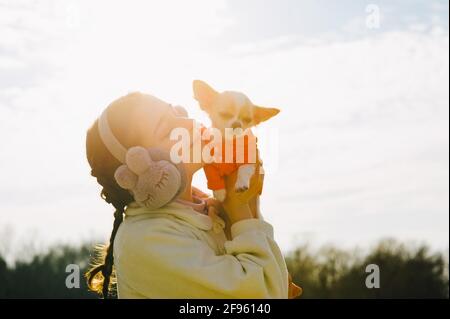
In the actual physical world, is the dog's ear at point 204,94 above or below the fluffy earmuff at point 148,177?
above

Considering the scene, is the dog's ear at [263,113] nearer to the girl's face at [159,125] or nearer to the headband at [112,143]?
the girl's face at [159,125]

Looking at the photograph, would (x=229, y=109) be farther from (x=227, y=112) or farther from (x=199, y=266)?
(x=199, y=266)

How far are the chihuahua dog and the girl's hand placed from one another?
0.46ft

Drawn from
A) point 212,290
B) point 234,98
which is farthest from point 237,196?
point 234,98

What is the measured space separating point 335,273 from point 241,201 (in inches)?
940

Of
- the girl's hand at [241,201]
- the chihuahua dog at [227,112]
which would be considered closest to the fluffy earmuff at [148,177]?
the girl's hand at [241,201]

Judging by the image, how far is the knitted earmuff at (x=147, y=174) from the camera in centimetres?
317

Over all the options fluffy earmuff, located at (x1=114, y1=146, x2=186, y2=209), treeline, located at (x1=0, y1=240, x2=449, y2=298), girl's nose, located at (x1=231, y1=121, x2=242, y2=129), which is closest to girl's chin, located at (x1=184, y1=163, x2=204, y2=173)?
fluffy earmuff, located at (x1=114, y1=146, x2=186, y2=209)

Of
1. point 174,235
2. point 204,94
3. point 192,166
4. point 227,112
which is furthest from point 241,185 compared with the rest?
point 204,94

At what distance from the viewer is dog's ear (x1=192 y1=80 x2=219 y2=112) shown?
413 centimetres

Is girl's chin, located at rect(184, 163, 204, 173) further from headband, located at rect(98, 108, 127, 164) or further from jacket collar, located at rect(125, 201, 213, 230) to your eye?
headband, located at rect(98, 108, 127, 164)

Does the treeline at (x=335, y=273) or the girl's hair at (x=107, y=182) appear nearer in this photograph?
the girl's hair at (x=107, y=182)

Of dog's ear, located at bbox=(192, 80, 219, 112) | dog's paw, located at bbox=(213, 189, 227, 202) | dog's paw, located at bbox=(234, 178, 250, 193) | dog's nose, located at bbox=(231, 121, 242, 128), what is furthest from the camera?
dog's ear, located at bbox=(192, 80, 219, 112)

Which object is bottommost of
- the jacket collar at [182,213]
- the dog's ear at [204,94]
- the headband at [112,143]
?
the jacket collar at [182,213]
